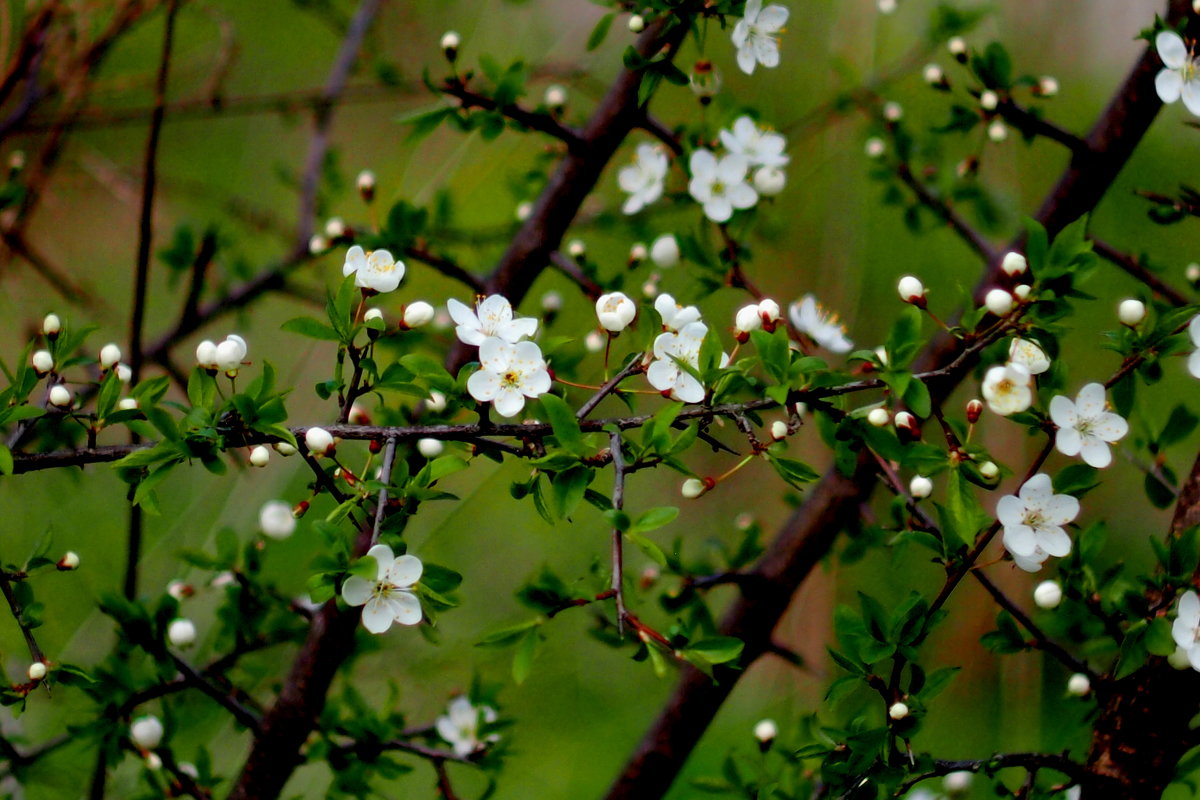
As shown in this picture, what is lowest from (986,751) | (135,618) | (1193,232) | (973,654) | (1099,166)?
(135,618)

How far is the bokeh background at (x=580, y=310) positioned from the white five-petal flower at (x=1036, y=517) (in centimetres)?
86

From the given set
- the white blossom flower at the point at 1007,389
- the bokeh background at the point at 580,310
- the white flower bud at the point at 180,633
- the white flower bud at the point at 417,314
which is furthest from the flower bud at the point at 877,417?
the bokeh background at the point at 580,310

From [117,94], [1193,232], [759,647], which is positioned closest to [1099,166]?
[759,647]

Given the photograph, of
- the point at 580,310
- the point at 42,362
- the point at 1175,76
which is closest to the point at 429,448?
the point at 42,362

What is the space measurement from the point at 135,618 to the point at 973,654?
54.5 inches

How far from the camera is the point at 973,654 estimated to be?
5.60 feet

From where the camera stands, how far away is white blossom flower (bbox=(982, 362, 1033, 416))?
1.85ft

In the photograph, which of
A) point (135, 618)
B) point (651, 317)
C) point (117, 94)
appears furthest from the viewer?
point (117, 94)

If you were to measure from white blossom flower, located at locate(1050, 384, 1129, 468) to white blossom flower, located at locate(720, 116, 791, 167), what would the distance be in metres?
0.40

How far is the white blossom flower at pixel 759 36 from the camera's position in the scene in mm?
790

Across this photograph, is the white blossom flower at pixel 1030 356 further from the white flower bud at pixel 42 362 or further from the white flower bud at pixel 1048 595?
the white flower bud at pixel 42 362

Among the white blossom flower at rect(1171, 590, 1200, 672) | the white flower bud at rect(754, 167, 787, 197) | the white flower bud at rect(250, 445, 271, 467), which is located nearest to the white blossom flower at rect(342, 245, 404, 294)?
the white flower bud at rect(250, 445, 271, 467)

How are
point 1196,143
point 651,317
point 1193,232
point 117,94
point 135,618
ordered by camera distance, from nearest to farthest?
point 651,317
point 135,618
point 1193,232
point 1196,143
point 117,94

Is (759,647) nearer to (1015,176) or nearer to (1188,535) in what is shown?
(1188,535)
